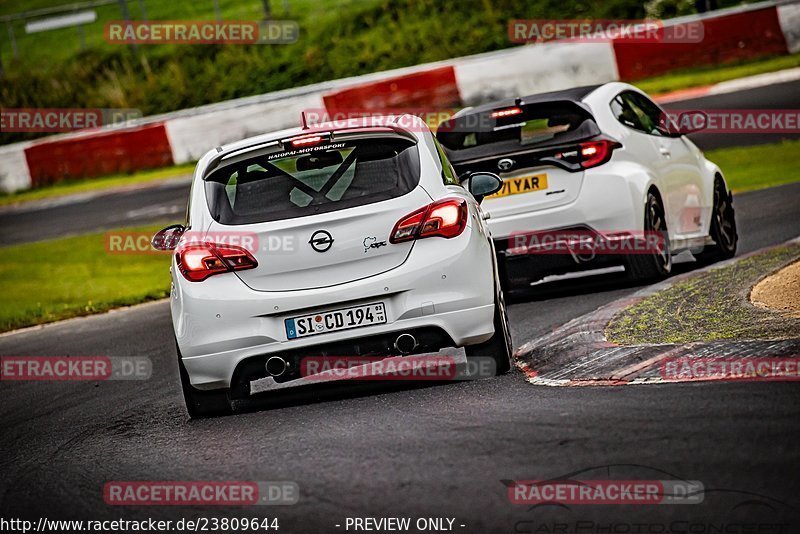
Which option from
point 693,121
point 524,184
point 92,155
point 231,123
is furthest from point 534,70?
point 524,184

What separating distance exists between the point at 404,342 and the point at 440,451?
4.78 feet

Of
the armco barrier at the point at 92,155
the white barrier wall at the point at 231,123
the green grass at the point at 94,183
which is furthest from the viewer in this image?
the armco barrier at the point at 92,155

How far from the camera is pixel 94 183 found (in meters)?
28.0

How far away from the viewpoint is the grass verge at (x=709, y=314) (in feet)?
25.5

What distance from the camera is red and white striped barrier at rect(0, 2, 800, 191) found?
1013 inches

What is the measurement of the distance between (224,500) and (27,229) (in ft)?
57.9

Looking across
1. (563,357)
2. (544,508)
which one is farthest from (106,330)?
(544,508)

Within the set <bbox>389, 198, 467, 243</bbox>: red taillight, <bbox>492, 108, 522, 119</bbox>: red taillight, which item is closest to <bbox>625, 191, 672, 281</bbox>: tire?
<bbox>492, 108, 522, 119</bbox>: red taillight

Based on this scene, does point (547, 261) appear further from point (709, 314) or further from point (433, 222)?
point (433, 222)

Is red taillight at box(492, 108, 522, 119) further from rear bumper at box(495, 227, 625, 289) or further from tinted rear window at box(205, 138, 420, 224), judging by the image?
tinted rear window at box(205, 138, 420, 224)

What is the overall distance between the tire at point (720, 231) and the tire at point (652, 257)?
1067 millimetres

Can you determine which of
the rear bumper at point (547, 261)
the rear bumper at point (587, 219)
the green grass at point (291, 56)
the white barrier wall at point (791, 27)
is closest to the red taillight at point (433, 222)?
the rear bumper at point (587, 219)

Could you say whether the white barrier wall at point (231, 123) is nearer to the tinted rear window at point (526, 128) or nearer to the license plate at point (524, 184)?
the tinted rear window at point (526, 128)

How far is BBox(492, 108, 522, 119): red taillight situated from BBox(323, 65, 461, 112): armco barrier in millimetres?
15055
